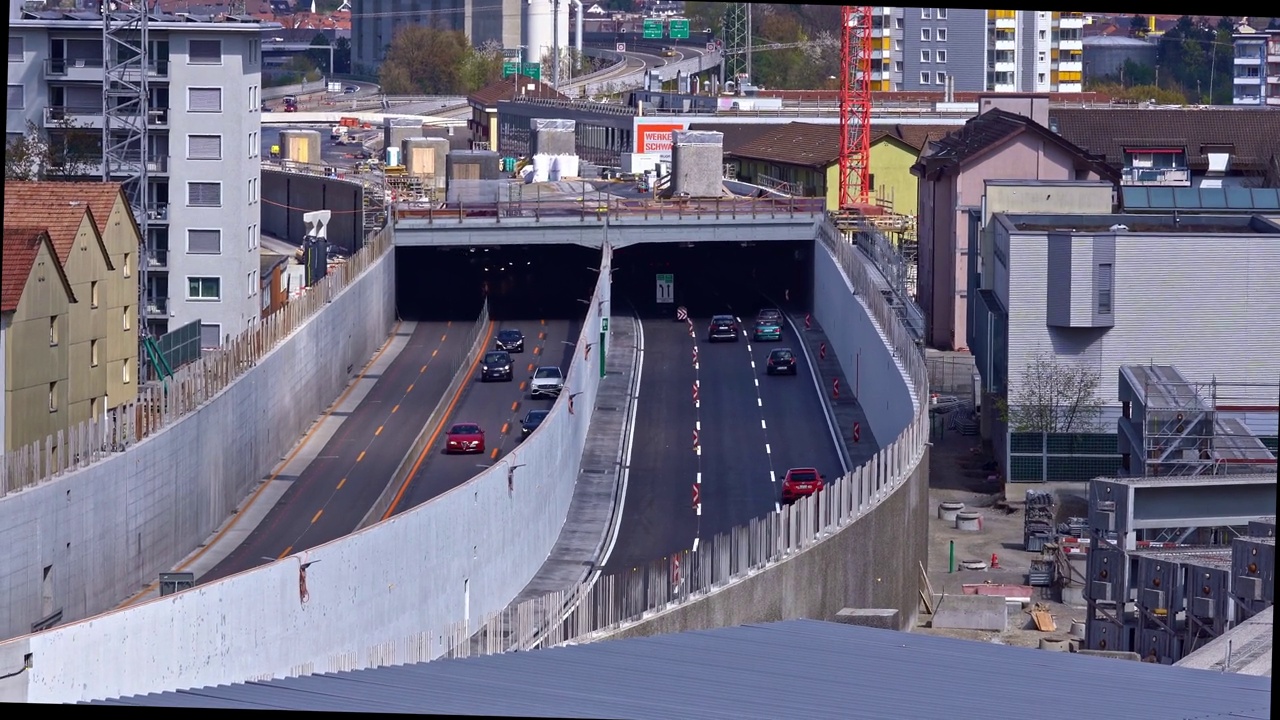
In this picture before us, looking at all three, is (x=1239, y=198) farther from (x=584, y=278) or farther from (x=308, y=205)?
(x=308, y=205)

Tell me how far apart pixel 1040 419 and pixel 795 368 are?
12.0 metres

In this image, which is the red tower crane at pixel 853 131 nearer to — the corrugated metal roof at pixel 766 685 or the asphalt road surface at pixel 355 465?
the asphalt road surface at pixel 355 465

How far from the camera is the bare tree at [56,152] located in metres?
42.5

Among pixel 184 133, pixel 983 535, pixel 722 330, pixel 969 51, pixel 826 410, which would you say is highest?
pixel 969 51

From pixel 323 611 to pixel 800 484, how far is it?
49.4 ft

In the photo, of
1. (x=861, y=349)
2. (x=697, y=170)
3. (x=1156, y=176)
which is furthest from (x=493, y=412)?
(x=1156, y=176)

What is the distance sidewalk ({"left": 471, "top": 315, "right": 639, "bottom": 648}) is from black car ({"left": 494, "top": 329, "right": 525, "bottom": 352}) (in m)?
2.62

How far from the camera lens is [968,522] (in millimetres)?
31344

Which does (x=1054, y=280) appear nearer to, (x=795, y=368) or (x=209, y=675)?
(x=795, y=368)

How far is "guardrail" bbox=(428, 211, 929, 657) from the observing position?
16641 millimetres

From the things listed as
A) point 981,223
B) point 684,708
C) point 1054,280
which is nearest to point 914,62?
point 981,223

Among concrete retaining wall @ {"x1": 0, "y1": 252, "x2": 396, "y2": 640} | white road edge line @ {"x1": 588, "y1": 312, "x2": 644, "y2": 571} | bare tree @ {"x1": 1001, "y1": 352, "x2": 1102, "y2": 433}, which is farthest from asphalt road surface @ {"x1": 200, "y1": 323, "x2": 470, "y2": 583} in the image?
bare tree @ {"x1": 1001, "y1": 352, "x2": 1102, "y2": 433}

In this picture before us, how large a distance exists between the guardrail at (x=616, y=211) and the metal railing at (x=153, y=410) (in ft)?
43.2

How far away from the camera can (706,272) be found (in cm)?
5856
